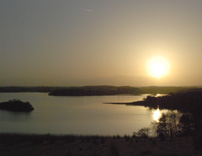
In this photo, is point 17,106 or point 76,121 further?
point 17,106

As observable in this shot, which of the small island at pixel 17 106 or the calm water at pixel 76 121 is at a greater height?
the small island at pixel 17 106

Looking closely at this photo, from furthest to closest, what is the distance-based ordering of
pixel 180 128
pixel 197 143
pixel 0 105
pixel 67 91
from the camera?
pixel 67 91 < pixel 0 105 < pixel 180 128 < pixel 197 143

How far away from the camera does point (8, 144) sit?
13.4m

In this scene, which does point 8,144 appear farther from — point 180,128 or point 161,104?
point 161,104

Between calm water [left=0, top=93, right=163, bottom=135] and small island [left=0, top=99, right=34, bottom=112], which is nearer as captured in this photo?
calm water [left=0, top=93, right=163, bottom=135]

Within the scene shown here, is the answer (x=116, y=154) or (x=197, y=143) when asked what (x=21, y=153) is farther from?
(x=197, y=143)

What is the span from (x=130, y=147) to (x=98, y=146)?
137cm

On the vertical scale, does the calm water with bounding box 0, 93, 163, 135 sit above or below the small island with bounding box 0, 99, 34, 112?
below

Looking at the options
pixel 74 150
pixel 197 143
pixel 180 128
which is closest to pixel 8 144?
pixel 74 150

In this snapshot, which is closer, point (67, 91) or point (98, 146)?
point (98, 146)

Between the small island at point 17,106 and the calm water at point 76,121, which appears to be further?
the small island at point 17,106

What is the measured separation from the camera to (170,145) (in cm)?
1165

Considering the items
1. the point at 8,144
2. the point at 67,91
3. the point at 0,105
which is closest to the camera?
the point at 8,144

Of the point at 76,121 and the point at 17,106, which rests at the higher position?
the point at 17,106
